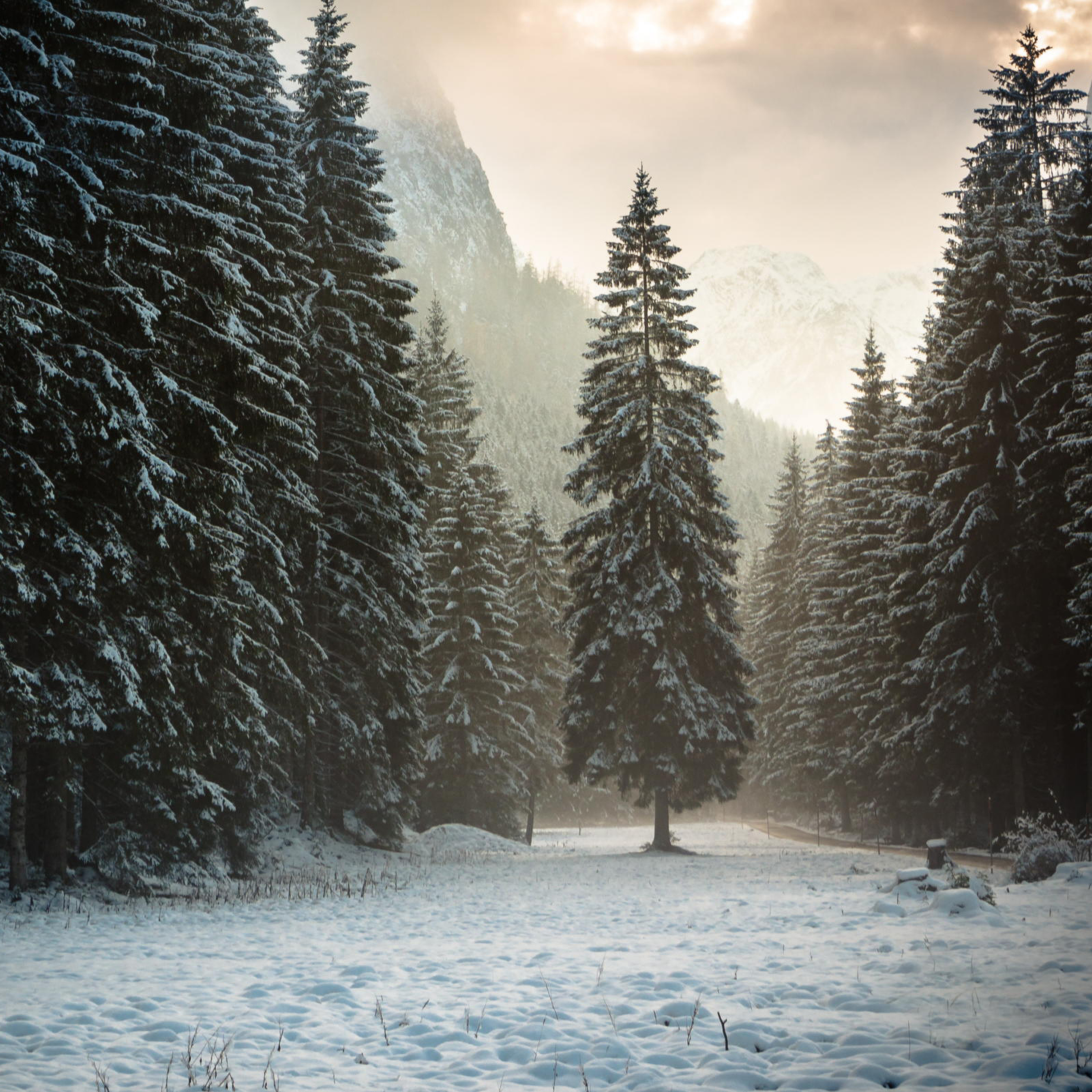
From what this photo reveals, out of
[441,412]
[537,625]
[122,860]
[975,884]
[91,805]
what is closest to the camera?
[975,884]

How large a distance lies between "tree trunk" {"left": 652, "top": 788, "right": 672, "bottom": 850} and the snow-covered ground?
35.4 ft

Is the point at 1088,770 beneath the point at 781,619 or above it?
beneath

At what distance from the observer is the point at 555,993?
23.7ft

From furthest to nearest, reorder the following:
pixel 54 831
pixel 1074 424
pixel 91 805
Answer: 1. pixel 1074 424
2. pixel 91 805
3. pixel 54 831

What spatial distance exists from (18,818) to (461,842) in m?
17.9

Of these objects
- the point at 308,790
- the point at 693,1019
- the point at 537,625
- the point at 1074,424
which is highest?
the point at 1074,424

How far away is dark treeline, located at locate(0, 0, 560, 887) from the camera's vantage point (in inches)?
387

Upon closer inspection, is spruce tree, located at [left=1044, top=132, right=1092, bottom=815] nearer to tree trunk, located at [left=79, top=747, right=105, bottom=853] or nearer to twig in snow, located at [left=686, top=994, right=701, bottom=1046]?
twig in snow, located at [left=686, top=994, right=701, bottom=1046]

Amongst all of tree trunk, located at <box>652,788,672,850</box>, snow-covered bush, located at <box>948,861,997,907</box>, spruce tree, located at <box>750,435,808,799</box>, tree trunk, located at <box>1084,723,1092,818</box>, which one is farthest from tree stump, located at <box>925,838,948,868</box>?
spruce tree, located at <box>750,435,808,799</box>

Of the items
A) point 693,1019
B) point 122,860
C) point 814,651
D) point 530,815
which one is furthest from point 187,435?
point 530,815

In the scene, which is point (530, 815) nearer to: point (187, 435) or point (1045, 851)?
point (1045, 851)

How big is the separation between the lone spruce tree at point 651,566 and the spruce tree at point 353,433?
20.6 ft

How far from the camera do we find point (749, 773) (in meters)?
56.1

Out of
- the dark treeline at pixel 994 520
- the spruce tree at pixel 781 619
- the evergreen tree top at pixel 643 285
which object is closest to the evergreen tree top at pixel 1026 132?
the dark treeline at pixel 994 520
